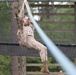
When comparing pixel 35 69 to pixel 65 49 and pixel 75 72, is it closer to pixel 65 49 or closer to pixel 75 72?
pixel 65 49

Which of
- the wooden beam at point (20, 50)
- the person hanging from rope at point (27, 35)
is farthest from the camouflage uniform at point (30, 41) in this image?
the wooden beam at point (20, 50)

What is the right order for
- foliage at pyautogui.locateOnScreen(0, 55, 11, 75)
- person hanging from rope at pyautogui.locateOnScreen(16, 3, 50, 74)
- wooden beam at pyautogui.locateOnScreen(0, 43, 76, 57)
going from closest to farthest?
1. person hanging from rope at pyautogui.locateOnScreen(16, 3, 50, 74)
2. wooden beam at pyautogui.locateOnScreen(0, 43, 76, 57)
3. foliage at pyautogui.locateOnScreen(0, 55, 11, 75)

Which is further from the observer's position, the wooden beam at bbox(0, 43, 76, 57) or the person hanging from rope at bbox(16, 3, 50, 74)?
the wooden beam at bbox(0, 43, 76, 57)

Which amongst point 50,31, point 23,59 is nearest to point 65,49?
point 50,31

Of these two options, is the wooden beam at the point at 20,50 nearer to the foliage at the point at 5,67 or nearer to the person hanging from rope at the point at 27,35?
the person hanging from rope at the point at 27,35

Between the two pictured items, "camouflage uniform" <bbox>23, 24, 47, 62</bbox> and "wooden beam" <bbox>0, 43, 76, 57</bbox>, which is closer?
"camouflage uniform" <bbox>23, 24, 47, 62</bbox>

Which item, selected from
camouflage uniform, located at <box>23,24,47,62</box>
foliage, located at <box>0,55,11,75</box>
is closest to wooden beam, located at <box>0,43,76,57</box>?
camouflage uniform, located at <box>23,24,47,62</box>

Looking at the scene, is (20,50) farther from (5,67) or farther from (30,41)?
(5,67)

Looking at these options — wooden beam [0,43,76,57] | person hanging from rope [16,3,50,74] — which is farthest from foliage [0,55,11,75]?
person hanging from rope [16,3,50,74]

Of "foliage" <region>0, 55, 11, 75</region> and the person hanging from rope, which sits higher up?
the person hanging from rope

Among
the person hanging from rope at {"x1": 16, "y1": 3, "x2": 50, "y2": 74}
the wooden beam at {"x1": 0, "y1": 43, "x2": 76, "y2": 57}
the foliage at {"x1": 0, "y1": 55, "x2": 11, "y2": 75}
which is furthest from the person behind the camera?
the foliage at {"x1": 0, "y1": 55, "x2": 11, "y2": 75}

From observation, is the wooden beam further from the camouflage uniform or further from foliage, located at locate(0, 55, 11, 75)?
foliage, located at locate(0, 55, 11, 75)

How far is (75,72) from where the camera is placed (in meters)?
0.71

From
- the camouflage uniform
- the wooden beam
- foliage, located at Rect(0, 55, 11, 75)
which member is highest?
the camouflage uniform
